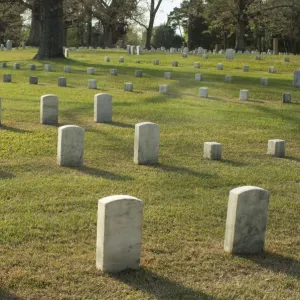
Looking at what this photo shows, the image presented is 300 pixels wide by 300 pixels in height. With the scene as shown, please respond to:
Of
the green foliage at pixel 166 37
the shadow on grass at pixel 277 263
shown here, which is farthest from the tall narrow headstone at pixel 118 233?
the green foliage at pixel 166 37

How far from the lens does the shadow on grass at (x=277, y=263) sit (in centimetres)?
503

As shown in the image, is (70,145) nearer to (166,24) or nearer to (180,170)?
(180,170)

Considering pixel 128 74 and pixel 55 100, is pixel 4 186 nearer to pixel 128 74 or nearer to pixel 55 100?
pixel 55 100

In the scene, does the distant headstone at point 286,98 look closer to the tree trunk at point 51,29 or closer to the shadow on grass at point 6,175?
the shadow on grass at point 6,175

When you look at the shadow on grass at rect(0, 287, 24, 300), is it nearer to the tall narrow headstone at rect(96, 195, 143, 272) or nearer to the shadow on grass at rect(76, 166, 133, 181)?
the tall narrow headstone at rect(96, 195, 143, 272)

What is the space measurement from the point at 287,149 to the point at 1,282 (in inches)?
266

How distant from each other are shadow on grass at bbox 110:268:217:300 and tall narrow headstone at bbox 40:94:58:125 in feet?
22.8

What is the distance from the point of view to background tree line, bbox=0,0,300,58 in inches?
1458

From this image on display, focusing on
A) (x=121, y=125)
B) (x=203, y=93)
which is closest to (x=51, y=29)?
(x=203, y=93)

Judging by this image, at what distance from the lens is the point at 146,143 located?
8.45 metres

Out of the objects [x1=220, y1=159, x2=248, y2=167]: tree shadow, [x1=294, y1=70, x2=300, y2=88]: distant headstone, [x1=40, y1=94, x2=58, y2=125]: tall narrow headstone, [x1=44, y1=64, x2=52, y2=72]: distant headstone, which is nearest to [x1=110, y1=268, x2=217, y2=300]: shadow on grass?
[x1=220, y1=159, x2=248, y2=167]: tree shadow

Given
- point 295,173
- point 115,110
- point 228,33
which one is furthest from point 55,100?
point 228,33

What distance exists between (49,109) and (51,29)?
52.7 ft

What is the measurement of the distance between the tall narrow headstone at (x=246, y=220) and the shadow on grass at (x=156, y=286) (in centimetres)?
86
